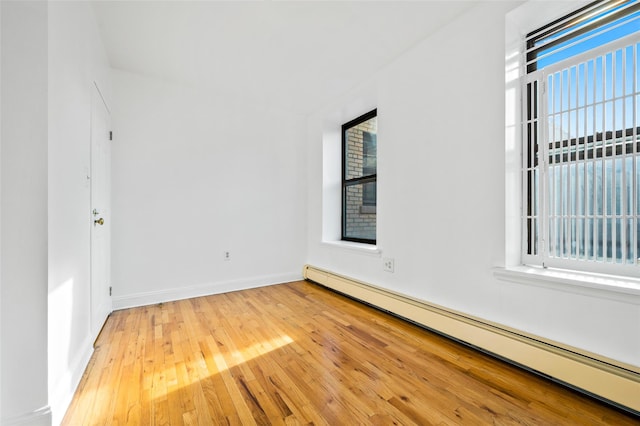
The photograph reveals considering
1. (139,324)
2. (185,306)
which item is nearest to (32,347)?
(139,324)

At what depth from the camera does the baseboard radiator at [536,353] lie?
1320 mm

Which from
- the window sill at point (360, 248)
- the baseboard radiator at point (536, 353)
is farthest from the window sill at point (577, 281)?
the window sill at point (360, 248)

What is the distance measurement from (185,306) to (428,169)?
2.71 metres

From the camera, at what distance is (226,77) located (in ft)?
9.95

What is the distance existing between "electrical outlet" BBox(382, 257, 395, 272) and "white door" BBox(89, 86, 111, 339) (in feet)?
7.86

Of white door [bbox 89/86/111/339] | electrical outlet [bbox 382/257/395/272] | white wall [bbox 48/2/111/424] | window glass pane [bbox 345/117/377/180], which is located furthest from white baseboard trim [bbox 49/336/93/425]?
window glass pane [bbox 345/117/377/180]

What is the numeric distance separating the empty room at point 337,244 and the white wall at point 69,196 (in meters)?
0.02

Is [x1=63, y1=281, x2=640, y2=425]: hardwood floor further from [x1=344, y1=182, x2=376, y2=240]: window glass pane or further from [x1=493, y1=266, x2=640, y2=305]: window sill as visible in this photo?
[x1=344, y1=182, x2=376, y2=240]: window glass pane

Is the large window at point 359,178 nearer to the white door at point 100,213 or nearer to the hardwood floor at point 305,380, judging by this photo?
the hardwood floor at point 305,380

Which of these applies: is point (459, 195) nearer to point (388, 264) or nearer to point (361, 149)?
point (388, 264)

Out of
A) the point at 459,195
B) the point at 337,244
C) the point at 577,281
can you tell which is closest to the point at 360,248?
the point at 337,244

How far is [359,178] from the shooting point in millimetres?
3688

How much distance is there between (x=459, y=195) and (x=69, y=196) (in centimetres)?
248

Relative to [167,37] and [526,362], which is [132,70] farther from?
[526,362]
